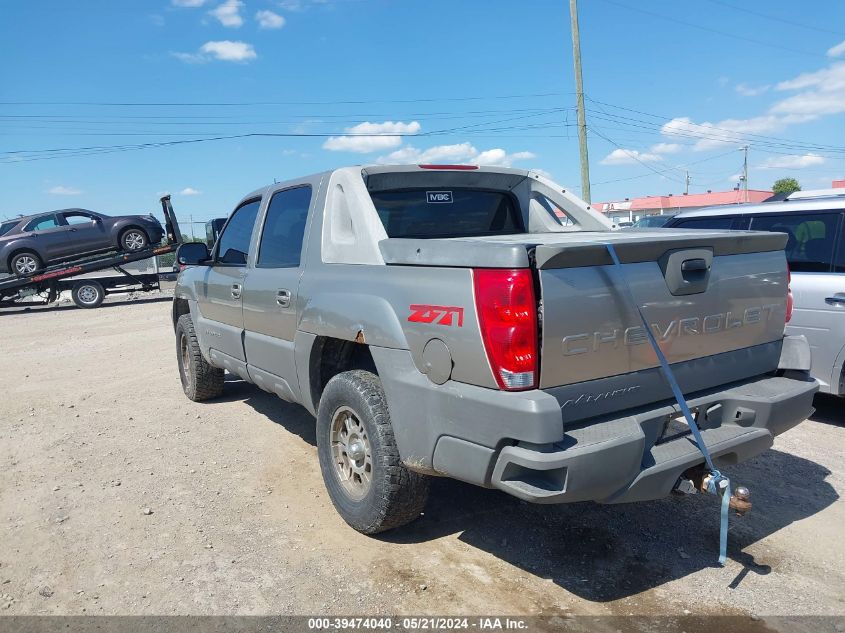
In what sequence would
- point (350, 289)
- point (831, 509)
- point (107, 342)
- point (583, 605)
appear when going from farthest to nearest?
point (107, 342) < point (831, 509) < point (350, 289) < point (583, 605)

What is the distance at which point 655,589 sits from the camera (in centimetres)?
297

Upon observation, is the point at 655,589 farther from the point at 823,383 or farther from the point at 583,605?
the point at 823,383

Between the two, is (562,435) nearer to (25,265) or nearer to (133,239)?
(133,239)

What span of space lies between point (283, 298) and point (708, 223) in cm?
442

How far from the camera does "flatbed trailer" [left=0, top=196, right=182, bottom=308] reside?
17.3m

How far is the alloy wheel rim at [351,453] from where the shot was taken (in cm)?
342

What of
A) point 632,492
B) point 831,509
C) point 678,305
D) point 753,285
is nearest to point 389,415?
point 632,492

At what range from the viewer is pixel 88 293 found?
18344mm

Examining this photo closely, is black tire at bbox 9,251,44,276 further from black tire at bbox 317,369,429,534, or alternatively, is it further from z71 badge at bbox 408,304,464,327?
z71 badge at bbox 408,304,464,327

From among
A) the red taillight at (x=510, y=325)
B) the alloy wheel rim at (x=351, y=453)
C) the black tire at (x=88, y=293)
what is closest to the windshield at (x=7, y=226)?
the black tire at (x=88, y=293)

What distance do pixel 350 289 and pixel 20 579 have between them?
2227 millimetres

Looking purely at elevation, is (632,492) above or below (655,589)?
above

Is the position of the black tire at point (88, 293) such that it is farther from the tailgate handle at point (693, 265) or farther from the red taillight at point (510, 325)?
the tailgate handle at point (693, 265)

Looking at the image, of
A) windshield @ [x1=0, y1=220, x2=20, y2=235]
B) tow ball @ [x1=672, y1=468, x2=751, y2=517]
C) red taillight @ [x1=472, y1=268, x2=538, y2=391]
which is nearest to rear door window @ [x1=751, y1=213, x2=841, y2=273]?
tow ball @ [x1=672, y1=468, x2=751, y2=517]
